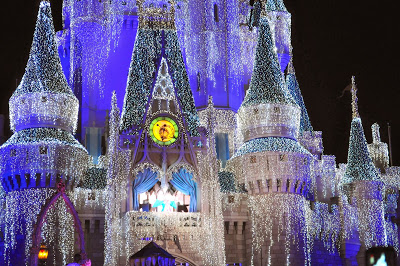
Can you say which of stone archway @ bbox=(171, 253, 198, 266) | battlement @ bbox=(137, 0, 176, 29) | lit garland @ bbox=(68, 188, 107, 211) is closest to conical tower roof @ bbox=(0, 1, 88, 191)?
lit garland @ bbox=(68, 188, 107, 211)

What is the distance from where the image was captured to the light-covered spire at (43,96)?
37562 mm

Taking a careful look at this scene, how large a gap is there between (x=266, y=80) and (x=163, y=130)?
7250 mm

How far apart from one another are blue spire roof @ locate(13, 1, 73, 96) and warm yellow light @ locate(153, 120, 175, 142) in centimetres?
529

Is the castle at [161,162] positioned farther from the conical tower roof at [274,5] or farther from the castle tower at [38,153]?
the conical tower roof at [274,5]

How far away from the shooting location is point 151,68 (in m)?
40.5

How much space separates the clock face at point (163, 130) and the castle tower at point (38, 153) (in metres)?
4.09

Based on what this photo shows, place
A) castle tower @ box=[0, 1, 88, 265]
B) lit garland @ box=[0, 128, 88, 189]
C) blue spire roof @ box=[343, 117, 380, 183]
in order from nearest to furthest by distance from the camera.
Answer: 1. castle tower @ box=[0, 1, 88, 265]
2. lit garland @ box=[0, 128, 88, 189]
3. blue spire roof @ box=[343, 117, 380, 183]

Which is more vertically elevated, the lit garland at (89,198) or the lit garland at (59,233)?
the lit garland at (89,198)

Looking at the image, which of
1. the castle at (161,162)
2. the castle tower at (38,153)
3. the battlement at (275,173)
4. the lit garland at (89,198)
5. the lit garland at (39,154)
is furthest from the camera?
the battlement at (275,173)

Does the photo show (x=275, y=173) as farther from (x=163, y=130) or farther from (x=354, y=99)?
(x=354, y=99)

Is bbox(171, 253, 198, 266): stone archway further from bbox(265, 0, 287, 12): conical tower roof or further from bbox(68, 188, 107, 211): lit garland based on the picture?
bbox(265, 0, 287, 12): conical tower roof

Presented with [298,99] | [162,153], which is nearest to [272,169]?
[162,153]

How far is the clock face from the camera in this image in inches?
1523

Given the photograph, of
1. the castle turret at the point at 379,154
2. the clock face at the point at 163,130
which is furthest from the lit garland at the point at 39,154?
the castle turret at the point at 379,154
